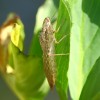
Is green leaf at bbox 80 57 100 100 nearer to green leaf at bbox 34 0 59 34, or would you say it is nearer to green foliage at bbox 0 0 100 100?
green foliage at bbox 0 0 100 100

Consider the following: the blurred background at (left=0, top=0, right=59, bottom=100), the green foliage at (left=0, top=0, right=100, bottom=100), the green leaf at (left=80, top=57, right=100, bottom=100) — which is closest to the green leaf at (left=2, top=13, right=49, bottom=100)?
the green foliage at (left=0, top=0, right=100, bottom=100)

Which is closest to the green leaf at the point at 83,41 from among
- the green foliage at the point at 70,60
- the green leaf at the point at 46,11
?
the green foliage at the point at 70,60

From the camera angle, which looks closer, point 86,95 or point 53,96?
point 86,95

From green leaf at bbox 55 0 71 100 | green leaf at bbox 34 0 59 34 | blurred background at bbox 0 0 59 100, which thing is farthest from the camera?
blurred background at bbox 0 0 59 100

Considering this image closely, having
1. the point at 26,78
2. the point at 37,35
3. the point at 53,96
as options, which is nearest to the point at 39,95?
the point at 26,78

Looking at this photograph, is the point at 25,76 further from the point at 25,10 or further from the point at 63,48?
the point at 25,10

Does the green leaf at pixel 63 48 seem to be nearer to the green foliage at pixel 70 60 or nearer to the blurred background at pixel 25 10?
the green foliage at pixel 70 60

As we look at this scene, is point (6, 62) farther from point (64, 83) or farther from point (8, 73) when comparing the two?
point (64, 83)
